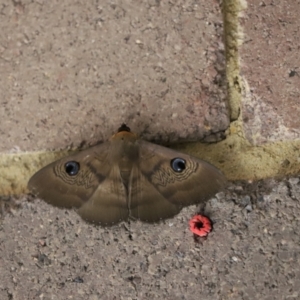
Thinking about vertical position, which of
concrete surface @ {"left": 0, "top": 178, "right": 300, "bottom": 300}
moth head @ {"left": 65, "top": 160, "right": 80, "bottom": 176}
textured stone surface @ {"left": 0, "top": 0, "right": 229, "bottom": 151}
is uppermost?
textured stone surface @ {"left": 0, "top": 0, "right": 229, "bottom": 151}

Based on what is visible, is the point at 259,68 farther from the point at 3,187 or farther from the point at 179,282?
the point at 3,187

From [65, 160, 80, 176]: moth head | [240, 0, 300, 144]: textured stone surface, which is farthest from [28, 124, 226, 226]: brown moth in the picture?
[240, 0, 300, 144]: textured stone surface

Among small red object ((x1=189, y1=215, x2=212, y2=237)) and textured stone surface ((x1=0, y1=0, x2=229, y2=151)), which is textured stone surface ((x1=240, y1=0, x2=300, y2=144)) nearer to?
textured stone surface ((x1=0, y1=0, x2=229, y2=151))

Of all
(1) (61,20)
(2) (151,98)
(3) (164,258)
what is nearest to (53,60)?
(1) (61,20)

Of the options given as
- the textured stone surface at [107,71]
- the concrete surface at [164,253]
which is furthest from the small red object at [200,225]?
the textured stone surface at [107,71]

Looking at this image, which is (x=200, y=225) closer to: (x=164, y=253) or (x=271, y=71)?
(x=164, y=253)

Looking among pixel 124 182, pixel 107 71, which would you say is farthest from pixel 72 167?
pixel 107 71
